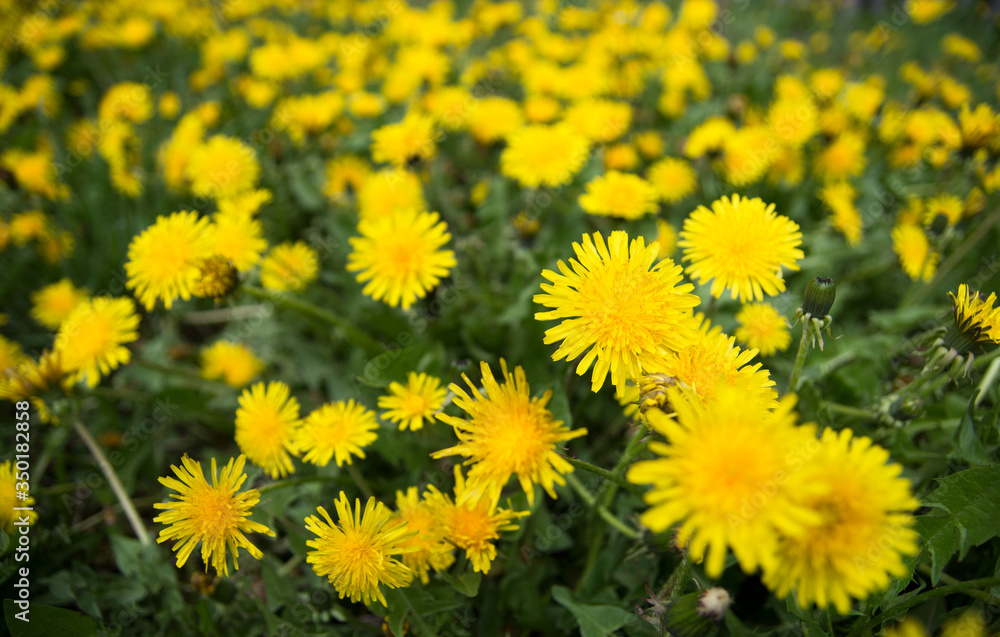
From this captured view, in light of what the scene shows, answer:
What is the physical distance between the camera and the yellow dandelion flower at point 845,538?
808 mm

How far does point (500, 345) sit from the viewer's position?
2.17m

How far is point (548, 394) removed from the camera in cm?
117

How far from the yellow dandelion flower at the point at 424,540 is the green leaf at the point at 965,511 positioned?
3.73 feet

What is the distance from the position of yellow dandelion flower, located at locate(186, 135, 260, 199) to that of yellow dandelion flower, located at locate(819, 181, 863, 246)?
9.10ft

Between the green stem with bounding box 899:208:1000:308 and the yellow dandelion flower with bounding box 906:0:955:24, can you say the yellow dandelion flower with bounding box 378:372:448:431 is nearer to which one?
the green stem with bounding box 899:208:1000:308

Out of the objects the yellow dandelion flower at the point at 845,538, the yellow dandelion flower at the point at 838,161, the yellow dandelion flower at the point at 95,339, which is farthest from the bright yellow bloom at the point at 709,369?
the yellow dandelion flower at the point at 838,161

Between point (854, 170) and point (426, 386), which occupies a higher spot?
point (854, 170)

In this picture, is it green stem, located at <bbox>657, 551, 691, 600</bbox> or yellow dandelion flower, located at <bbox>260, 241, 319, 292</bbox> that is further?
yellow dandelion flower, located at <bbox>260, 241, 319, 292</bbox>

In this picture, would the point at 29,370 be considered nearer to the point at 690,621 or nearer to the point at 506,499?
the point at 506,499

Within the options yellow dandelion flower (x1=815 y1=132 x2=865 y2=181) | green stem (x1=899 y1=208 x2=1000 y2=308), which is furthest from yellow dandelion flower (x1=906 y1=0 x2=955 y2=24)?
green stem (x1=899 y1=208 x2=1000 y2=308)

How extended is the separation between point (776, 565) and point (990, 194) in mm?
2439

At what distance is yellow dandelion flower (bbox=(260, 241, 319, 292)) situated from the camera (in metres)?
2.11

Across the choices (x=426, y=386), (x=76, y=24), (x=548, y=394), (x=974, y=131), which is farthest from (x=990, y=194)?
(x=76, y=24)

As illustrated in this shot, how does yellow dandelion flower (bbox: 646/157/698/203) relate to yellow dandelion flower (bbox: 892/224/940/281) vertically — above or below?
above
